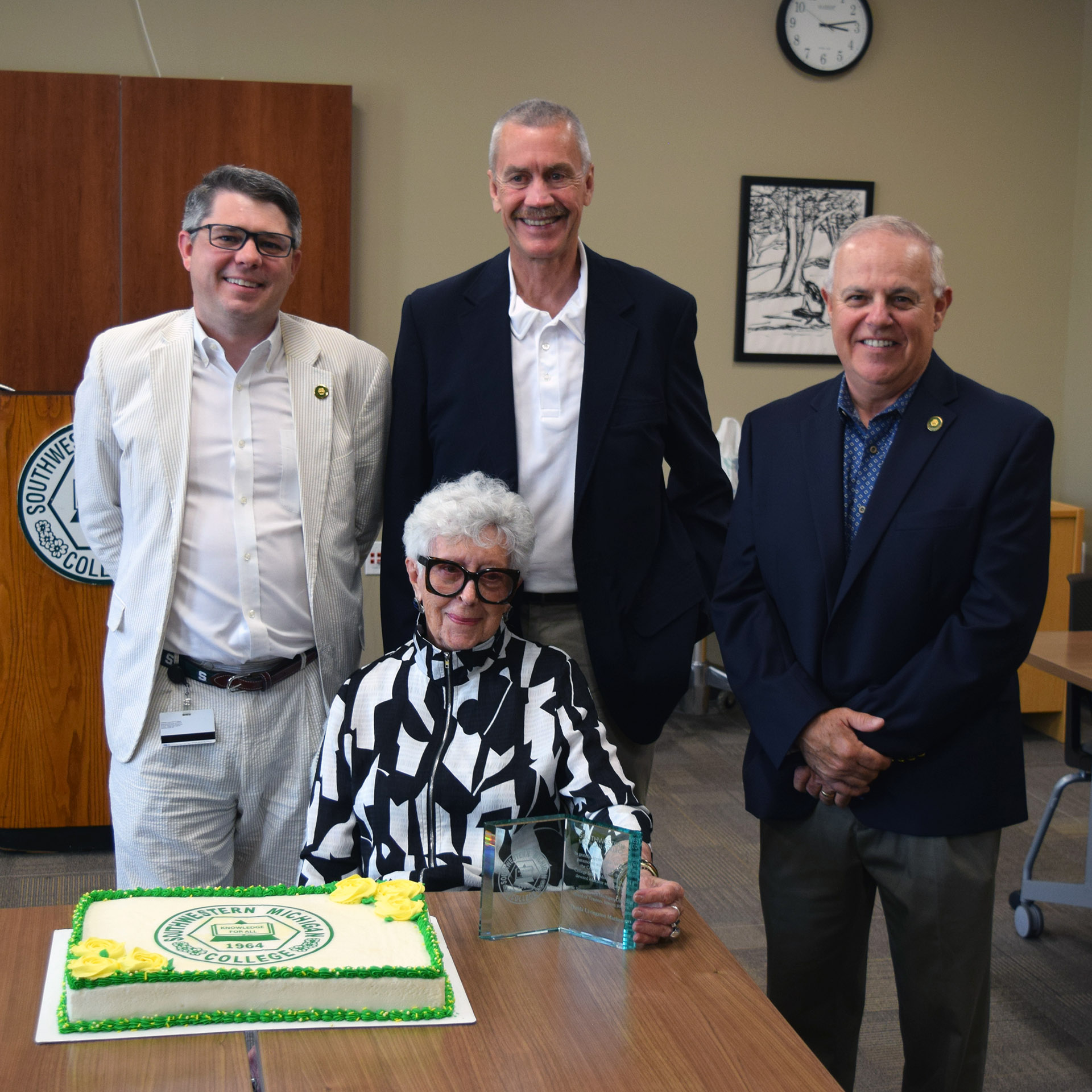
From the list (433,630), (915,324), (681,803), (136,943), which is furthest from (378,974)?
(681,803)

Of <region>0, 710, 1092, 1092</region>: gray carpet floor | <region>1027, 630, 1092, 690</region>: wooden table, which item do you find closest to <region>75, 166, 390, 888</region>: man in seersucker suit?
<region>0, 710, 1092, 1092</region>: gray carpet floor

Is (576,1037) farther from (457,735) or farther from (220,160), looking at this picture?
(220,160)

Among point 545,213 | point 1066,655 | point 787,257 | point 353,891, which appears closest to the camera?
point 353,891

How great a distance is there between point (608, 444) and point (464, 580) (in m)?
0.44

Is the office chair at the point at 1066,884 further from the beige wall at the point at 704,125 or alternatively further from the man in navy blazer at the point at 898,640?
the beige wall at the point at 704,125

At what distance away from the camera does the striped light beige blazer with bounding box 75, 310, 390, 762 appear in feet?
6.82

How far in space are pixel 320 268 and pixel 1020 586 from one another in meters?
3.66

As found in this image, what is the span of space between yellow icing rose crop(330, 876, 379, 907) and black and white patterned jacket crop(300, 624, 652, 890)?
0.29 m

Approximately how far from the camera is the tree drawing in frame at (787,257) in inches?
215

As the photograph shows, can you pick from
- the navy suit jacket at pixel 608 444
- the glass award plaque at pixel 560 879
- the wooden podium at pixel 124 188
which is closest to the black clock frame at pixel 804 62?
the wooden podium at pixel 124 188

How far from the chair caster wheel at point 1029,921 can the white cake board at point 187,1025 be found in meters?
2.46

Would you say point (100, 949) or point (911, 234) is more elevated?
point (911, 234)

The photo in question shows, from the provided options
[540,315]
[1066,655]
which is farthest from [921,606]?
[1066,655]

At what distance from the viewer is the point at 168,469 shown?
207 centimetres
